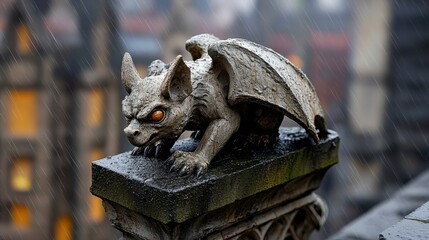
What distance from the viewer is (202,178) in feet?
7.30

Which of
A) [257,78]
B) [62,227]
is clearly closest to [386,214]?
[257,78]

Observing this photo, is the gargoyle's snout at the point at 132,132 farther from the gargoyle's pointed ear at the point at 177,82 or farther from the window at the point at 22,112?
the window at the point at 22,112

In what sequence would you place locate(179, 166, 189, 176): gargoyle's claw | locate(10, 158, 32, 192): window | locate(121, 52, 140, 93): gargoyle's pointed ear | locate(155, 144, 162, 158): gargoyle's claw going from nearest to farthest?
locate(179, 166, 189, 176): gargoyle's claw
locate(121, 52, 140, 93): gargoyle's pointed ear
locate(155, 144, 162, 158): gargoyle's claw
locate(10, 158, 32, 192): window

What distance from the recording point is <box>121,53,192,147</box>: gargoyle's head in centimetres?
229

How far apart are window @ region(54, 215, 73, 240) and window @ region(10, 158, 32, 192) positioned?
61.7 inches

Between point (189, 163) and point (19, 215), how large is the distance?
1948 centimetres

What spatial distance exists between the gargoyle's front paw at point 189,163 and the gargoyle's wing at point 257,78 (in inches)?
12.4

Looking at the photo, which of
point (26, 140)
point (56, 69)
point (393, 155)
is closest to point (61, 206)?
point (26, 140)

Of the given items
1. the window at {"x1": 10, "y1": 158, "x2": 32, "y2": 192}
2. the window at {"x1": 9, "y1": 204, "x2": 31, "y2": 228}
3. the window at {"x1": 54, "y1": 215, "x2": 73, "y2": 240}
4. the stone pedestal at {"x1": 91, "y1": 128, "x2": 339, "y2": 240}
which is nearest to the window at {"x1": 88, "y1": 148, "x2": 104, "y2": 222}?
the window at {"x1": 54, "y1": 215, "x2": 73, "y2": 240}

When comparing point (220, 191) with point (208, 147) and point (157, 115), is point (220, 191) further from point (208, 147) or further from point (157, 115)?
point (157, 115)

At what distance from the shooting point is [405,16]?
11.8m

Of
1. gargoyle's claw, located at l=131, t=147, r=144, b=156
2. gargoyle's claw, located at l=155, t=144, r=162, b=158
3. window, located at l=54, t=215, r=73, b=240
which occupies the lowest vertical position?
window, located at l=54, t=215, r=73, b=240

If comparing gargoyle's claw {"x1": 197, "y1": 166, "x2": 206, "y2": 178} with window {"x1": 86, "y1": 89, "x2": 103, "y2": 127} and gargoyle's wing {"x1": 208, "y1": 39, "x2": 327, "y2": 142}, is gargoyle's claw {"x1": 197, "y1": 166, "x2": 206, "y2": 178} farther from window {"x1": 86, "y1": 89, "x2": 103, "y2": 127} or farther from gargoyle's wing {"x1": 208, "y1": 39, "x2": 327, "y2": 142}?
window {"x1": 86, "y1": 89, "x2": 103, "y2": 127}

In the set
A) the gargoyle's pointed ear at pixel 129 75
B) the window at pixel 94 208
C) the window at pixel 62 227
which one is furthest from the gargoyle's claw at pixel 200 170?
the window at pixel 62 227
